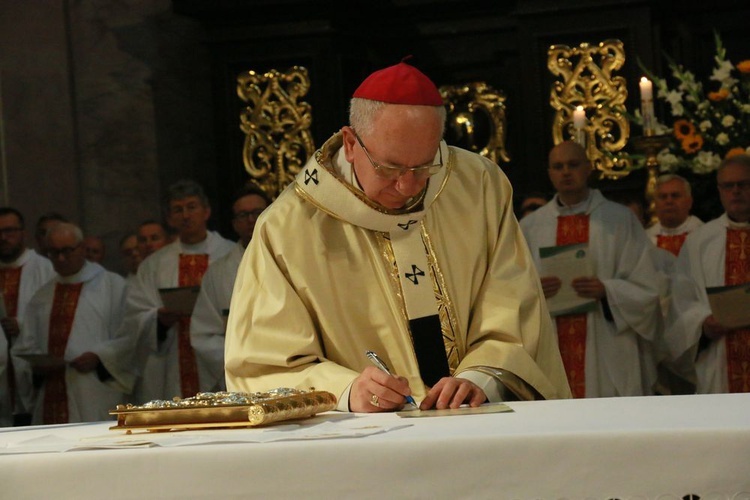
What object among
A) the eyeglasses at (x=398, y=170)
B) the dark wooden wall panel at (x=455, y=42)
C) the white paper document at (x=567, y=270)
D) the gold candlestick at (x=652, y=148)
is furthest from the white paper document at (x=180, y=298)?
the eyeglasses at (x=398, y=170)

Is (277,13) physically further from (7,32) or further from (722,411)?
(722,411)

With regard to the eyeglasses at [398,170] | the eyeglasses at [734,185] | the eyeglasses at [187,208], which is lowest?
the eyeglasses at [734,185]

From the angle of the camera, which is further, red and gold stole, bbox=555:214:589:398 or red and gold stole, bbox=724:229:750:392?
red and gold stole, bbox=555:214:589:398

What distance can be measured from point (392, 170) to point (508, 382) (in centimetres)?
64

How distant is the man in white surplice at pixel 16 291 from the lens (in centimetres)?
861

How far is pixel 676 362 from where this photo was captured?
7762 millimetres

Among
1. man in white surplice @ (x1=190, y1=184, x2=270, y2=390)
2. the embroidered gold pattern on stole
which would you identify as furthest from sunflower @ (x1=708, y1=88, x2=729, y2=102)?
the embroidered gold pattern on stole

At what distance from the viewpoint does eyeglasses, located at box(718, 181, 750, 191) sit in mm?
7234

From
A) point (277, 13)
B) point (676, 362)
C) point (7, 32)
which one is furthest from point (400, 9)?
point (676, 362)

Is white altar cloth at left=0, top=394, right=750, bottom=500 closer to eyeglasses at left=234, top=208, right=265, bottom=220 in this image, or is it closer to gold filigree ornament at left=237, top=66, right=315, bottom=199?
eyeglasses at left=234, top=208, right=265, bottom=220

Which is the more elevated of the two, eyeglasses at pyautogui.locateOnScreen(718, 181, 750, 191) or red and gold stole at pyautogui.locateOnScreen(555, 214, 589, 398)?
eyeglasses at pyautogui.locateOnScreen(718, 181, 750, 191)

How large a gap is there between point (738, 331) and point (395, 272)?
161 inches

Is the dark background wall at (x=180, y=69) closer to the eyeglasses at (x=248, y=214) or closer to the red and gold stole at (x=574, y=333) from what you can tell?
the eyeglasses at (x=248, y=214)

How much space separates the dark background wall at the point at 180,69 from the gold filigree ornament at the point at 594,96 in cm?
31
